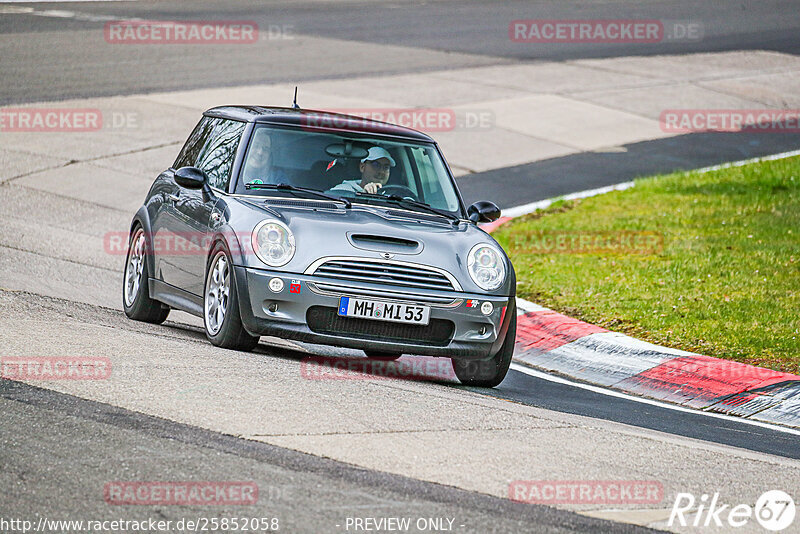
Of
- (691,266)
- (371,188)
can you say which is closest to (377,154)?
(371,188)

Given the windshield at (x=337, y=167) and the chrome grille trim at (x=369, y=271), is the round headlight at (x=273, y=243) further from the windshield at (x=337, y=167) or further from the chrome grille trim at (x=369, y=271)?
the windshield at (x=337, y=167)

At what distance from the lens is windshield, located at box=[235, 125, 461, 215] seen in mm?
8703

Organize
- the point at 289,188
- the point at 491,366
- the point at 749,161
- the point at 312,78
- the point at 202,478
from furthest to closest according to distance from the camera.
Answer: the point at 312,78 < the point at 749,161 < the point at 289,188 < the point at 491,366 < the point at 202,478

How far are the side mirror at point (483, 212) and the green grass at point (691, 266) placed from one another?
182 centimetres

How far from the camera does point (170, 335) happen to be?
867cm

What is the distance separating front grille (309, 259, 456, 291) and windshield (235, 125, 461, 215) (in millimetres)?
946

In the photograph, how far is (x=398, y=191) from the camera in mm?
8977

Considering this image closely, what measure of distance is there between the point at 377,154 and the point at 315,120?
20.3 inches

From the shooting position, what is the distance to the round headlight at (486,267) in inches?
318

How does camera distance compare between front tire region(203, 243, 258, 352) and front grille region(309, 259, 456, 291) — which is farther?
front tire region(203, 243, 258, 352)

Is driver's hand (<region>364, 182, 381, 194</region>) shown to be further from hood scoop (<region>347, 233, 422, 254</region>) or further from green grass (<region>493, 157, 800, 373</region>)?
green grass (<region>493, 157, 800, 373</region>)

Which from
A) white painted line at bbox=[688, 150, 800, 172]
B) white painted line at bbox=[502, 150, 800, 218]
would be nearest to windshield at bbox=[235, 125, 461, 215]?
white painted line at bbox=[502, 150, 800, 218]

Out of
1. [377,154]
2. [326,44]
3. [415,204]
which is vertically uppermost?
[326,44]

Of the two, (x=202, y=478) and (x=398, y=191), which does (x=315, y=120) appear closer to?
(x=398, y=191)
